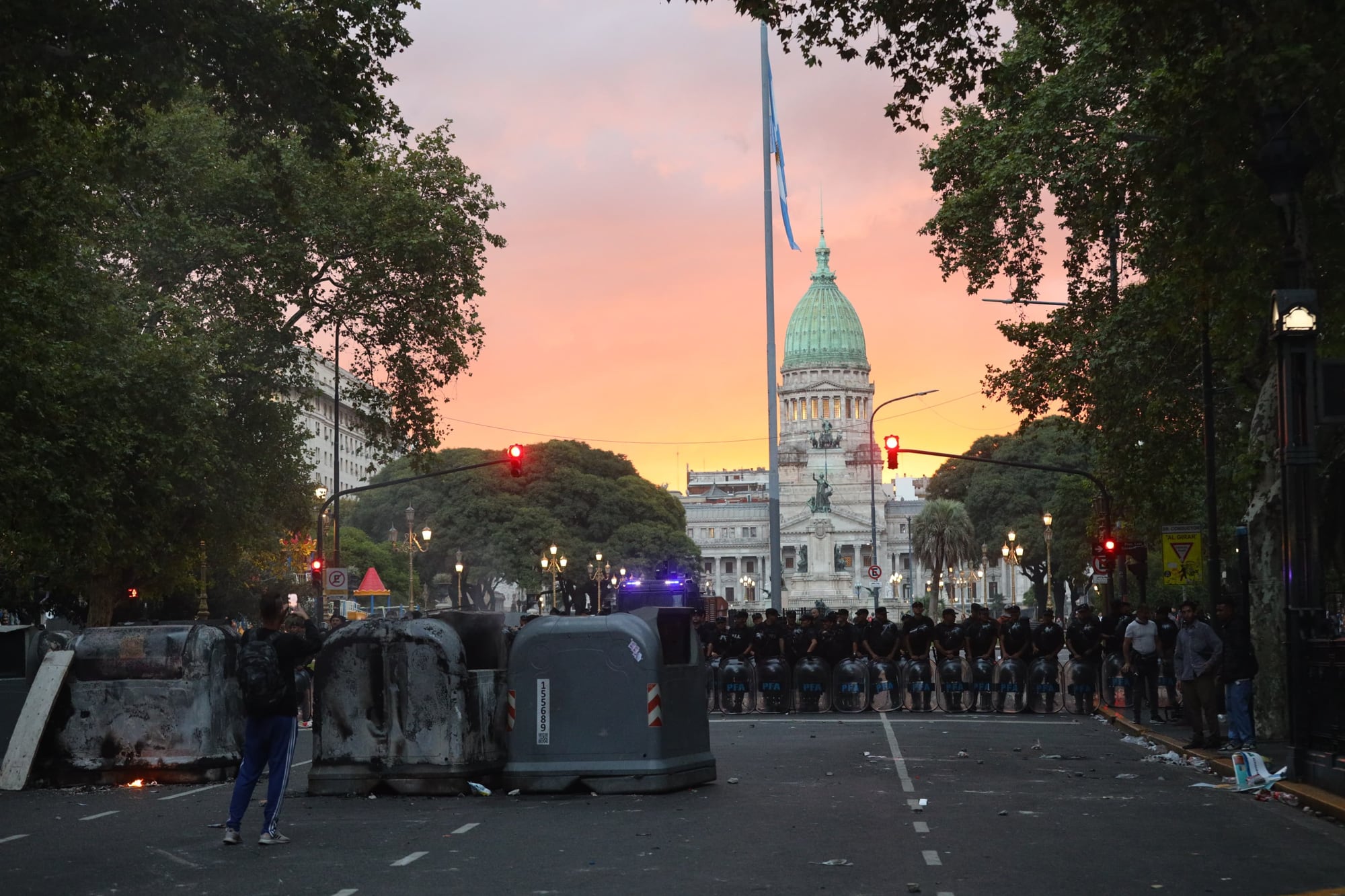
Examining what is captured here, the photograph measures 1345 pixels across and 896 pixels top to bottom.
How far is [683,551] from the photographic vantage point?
368 ft

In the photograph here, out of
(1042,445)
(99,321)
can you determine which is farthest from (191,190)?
(1042,445)

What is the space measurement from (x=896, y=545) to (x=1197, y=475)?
16216 cm

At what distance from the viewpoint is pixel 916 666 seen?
29.9 metres

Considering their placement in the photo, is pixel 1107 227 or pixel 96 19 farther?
pixel 1107 227

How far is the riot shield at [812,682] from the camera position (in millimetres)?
29906

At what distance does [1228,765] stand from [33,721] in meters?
11.8

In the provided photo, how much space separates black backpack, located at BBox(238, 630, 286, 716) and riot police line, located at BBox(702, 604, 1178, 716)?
56.7 feet

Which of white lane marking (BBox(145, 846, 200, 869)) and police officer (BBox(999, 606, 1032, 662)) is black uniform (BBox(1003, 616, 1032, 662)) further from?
white lane marking (BBox(145, 846, 200, 869))

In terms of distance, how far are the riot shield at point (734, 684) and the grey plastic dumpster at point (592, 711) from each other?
45.1 ft

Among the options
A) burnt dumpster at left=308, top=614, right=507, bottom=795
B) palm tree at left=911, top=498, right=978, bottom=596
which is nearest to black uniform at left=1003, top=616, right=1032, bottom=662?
burnt dumpster at left=308, top=614, right=507, bottom=795

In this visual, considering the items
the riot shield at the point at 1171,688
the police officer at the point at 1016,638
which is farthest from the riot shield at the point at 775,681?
the riot shield at the point at 1171,688

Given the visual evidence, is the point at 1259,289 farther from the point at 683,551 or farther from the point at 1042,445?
the point at 683,551

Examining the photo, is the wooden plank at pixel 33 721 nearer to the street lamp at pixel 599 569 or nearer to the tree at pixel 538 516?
the tree at pixel 538 516

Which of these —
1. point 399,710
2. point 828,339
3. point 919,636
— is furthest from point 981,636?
point 828,339
